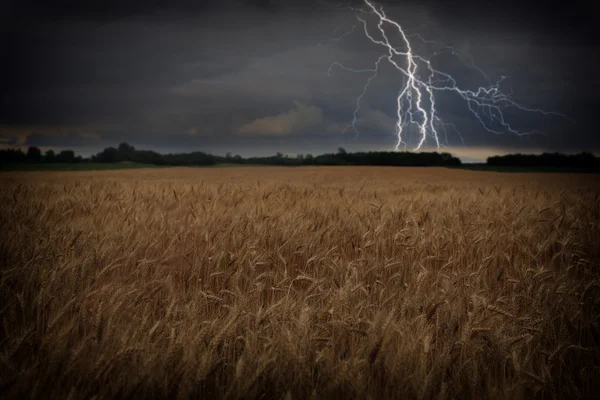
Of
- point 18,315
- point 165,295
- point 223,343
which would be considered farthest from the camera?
point 165,295

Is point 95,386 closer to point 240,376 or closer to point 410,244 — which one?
point 240,376

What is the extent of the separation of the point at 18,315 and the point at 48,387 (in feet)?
2.64

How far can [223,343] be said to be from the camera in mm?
1551

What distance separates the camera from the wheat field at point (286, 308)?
1.29m

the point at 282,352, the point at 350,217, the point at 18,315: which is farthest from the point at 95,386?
the point at 350,217

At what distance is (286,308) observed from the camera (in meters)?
1.75

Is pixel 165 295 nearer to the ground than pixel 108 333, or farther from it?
nearer to the ground

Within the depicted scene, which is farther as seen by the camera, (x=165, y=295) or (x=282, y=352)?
(x=165, y=295)

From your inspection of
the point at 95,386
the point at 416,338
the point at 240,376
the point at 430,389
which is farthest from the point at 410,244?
the point at 95,386

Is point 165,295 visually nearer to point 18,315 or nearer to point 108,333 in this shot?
point 18,315

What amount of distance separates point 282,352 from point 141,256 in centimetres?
208

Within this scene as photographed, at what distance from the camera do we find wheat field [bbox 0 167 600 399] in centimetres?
129

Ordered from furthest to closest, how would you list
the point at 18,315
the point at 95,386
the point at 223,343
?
1. the point at 18,315
2. the point at 223,343
3. the point at 95,386

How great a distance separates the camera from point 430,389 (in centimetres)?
128
